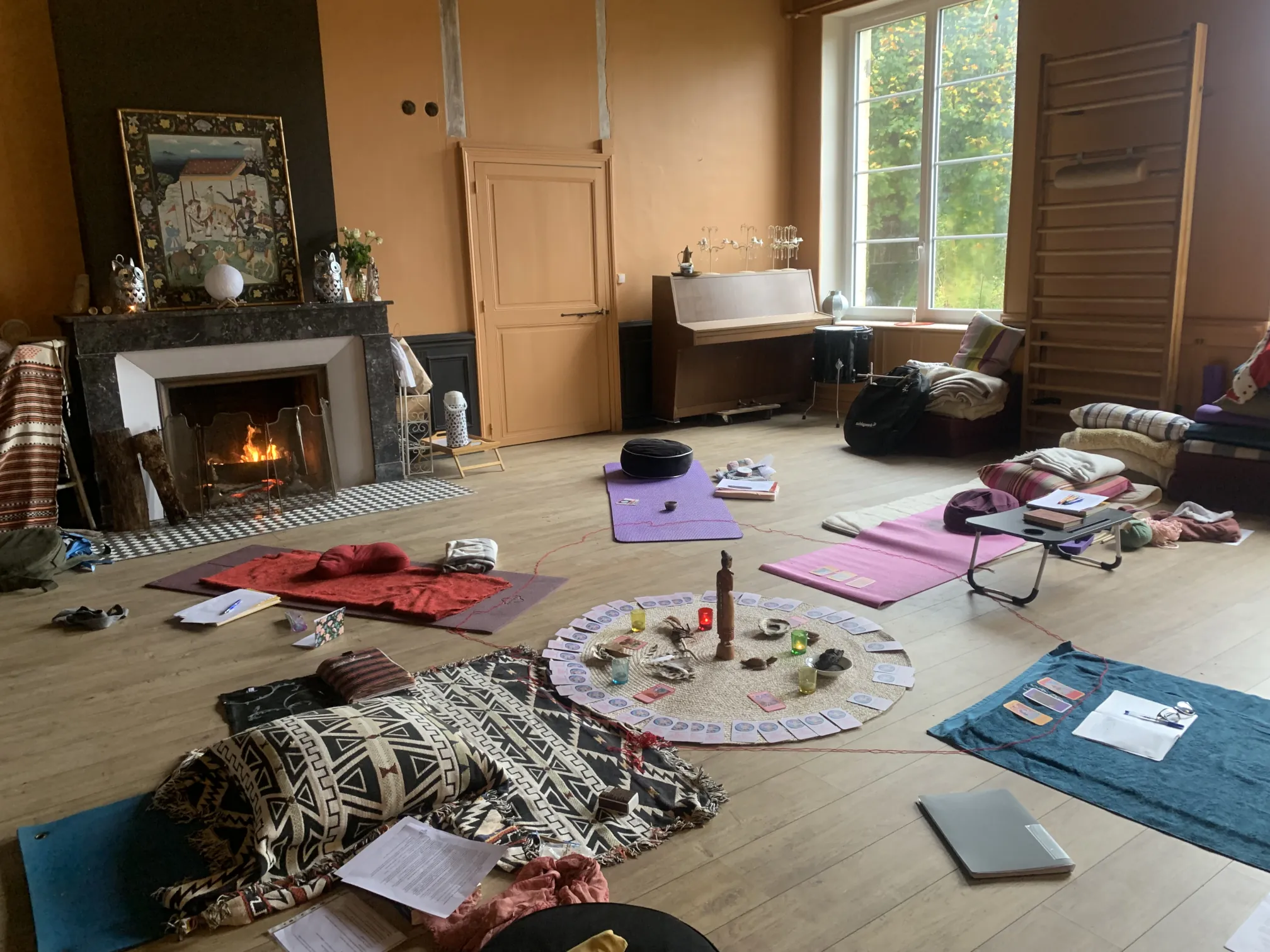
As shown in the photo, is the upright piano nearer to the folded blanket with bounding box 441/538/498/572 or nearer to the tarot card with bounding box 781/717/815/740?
the folded blanket with bounding box 441/538/498/572

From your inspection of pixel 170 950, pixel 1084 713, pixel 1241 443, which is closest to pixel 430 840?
pixel 170 950

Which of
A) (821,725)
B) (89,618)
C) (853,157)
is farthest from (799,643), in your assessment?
(853,157)

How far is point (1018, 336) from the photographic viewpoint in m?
6.42

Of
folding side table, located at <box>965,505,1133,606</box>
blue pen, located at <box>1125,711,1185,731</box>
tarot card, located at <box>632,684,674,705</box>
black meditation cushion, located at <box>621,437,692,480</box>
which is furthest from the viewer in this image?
black meditation cushion, located at <box>621,437,692,480</box>

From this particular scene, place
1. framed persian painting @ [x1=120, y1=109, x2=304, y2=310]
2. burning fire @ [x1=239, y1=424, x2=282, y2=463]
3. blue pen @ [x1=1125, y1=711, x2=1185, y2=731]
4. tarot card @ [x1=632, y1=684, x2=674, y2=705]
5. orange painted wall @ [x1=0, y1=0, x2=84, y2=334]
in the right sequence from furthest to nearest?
burning fire @ [x1=239, y1=424, x2=282, y2=463] → framed persian painting @ [x1=120, y1=109, x2=304, y2=310] → orange painted wall @ [x1=0, y1=0, x2=84, y2=334] → tarot card @ [x1=632, y1=684, x2=674, y2=705] → blue pen @ [x1=1125, y1=711, x2=1185, y2=731]

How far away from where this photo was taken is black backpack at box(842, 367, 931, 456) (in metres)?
6.19

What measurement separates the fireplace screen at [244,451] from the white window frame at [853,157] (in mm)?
4658

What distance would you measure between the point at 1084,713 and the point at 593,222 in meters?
5.35

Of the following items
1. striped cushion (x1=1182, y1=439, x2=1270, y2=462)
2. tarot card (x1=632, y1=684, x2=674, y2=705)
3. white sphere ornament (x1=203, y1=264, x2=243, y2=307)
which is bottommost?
tarot card (x1=632, y1=684, x2=674, y2=705)

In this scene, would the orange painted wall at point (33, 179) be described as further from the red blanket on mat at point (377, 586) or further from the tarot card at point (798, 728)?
the tarot card at point (798, 728)

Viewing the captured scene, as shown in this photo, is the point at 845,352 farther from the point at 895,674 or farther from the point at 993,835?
the point at 993,835

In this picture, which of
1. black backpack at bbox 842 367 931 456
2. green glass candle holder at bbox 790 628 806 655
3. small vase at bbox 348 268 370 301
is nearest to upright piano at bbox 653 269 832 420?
black backpack at bbox 842 367 931 456

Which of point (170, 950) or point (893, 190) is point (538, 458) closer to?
point (893, 190)

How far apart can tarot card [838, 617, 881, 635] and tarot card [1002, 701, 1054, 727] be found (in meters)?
0.63
